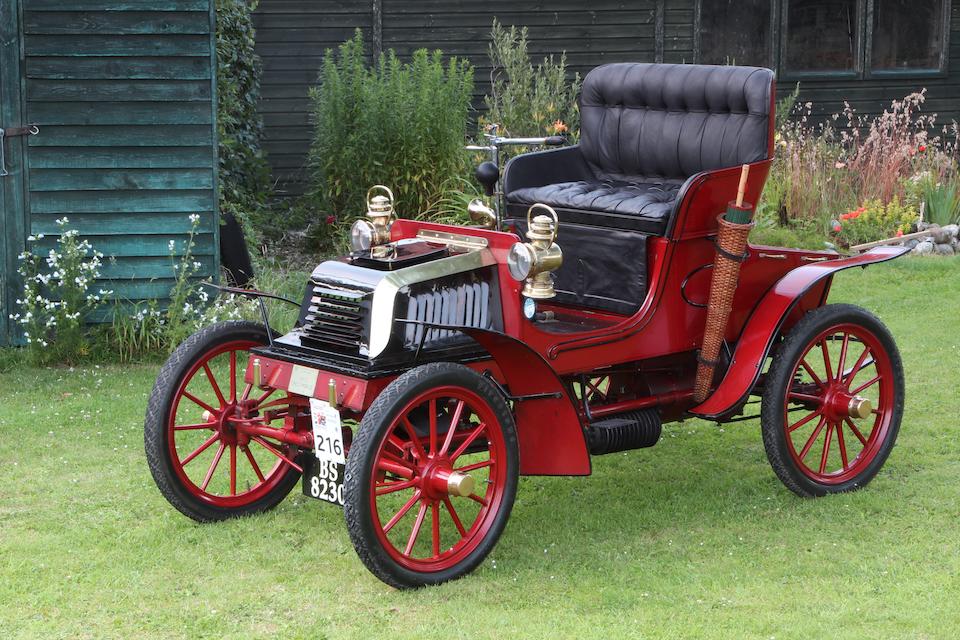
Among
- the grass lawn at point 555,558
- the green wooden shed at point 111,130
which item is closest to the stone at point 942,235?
the grass lawn at point 555,558

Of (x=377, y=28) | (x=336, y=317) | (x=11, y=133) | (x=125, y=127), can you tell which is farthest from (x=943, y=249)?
(x=336, y=317)

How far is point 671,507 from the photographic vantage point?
4.92m

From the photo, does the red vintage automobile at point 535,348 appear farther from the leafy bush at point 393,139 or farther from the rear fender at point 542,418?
the leafy bush at point 393,139

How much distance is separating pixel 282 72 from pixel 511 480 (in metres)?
8.80

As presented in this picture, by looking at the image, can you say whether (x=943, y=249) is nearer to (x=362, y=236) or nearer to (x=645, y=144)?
(x=645, y=144)

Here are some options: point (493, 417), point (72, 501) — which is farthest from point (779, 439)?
point (72, 501)

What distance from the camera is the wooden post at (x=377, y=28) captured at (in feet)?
40.2

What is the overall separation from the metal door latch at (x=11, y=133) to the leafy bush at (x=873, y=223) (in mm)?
5947

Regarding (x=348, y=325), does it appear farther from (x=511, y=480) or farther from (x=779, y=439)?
(x=779, y=439)

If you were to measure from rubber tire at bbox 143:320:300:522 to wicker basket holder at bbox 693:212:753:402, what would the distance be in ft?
5.43

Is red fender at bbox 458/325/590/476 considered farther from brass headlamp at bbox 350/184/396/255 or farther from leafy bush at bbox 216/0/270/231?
leafy bush at bbox 216/0/270/231

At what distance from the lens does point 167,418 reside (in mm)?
4426

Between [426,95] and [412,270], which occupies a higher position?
[426,95]

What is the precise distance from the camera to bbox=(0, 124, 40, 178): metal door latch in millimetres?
7016
